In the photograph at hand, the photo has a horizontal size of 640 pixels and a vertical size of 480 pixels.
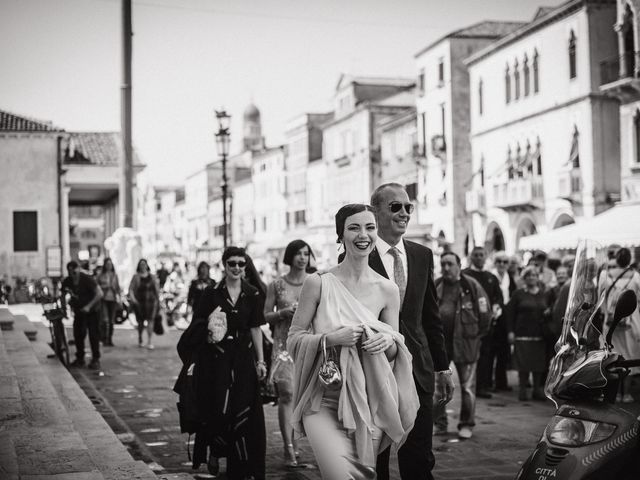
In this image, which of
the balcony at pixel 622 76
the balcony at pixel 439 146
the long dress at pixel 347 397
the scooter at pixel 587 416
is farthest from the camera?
the balcony at pixel 439 146

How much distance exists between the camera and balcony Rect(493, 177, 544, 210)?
4409 cm

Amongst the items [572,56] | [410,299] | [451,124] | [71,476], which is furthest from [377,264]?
[451,124]

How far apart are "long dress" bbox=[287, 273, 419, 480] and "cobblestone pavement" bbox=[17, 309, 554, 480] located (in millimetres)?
3310

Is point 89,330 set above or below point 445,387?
below

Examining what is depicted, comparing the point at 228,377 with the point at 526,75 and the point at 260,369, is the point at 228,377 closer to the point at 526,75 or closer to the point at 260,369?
the point at 260,369

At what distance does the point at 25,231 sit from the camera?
52.1 metres

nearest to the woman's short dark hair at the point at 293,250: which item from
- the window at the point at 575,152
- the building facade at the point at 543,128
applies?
the building facade at the point at 543,128

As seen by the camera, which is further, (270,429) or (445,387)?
(270,429)

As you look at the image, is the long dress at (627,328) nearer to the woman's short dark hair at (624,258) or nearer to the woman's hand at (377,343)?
the woman's short dark hair at (624,258)

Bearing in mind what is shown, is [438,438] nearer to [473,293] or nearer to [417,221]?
[473,293]

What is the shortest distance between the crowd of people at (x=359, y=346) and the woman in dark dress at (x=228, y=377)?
1cm

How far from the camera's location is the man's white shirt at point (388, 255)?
20.6 feet

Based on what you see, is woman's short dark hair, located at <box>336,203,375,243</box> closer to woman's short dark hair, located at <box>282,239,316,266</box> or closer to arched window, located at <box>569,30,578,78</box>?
woman's short dark hair, located at <box>282,239,316,266</box>

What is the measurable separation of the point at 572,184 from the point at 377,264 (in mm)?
35638
